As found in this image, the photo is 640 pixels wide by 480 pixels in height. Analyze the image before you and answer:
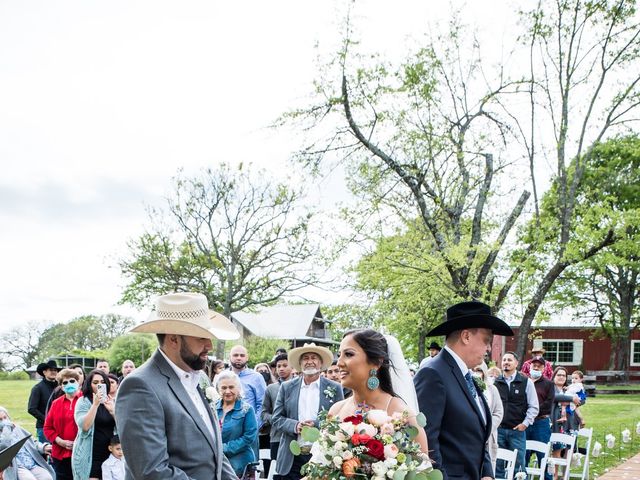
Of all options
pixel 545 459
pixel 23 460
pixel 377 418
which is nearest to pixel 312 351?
pixel 23 460

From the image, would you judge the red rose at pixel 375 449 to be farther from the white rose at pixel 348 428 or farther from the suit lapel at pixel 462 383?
the suit lapel at pixel 462 383

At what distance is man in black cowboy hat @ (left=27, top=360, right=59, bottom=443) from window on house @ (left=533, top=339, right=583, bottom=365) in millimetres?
39638

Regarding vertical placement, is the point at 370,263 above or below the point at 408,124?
below

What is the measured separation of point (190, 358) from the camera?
3.68m

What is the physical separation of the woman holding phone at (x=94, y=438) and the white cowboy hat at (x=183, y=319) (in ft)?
15.0

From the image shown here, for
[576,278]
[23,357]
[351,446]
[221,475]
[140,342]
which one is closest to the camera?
[351,446]

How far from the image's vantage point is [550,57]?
1708 centimetres

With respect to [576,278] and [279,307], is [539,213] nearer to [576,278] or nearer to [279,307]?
[576,278]

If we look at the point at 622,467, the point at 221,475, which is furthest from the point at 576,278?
the point at 221,475

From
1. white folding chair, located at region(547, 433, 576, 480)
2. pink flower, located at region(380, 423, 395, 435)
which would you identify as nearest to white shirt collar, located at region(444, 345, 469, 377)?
pink flower, located at region(380, 423, 395, 435)

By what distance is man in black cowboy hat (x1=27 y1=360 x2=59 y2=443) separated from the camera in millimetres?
11219

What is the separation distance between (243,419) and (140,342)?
1395 inches

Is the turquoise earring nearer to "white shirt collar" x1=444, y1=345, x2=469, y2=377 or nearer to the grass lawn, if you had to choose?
"white shirt collar" x1=444, y1=345, x2=469, y2=377

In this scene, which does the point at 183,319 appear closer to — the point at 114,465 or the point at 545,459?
the point at 114,465
